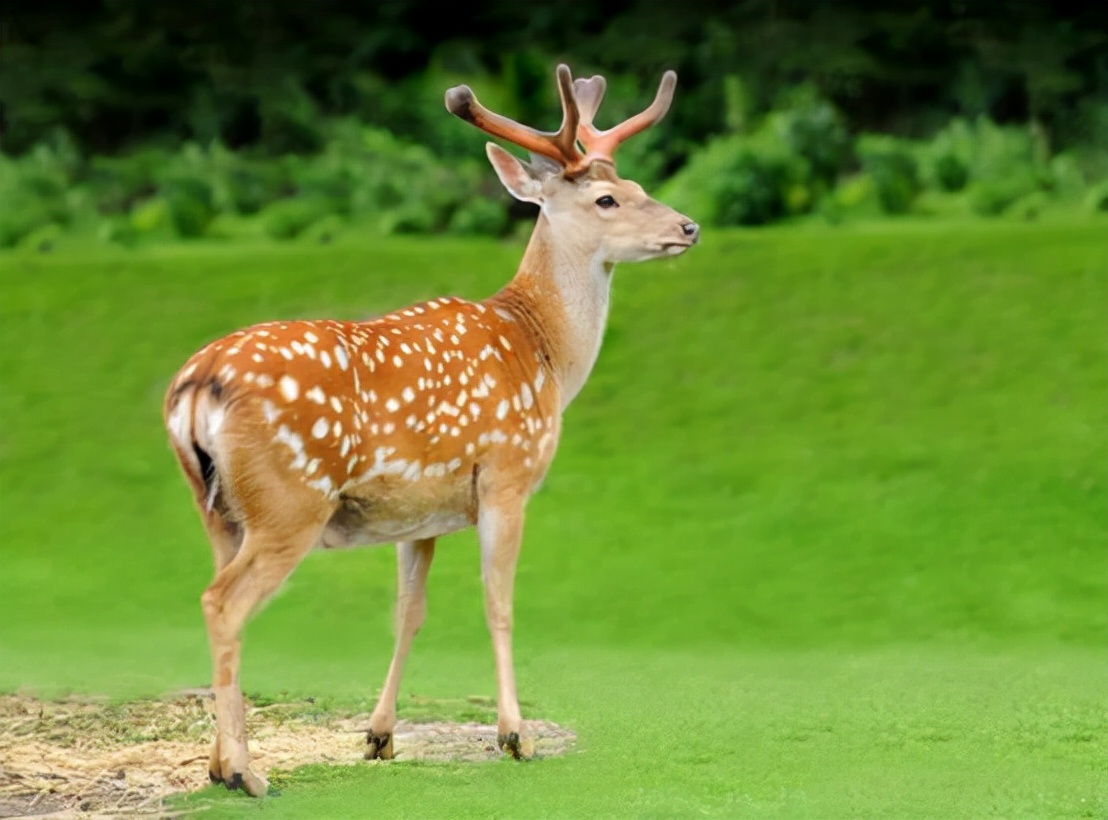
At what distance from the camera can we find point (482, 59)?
1828 centimetres

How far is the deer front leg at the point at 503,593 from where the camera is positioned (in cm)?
653

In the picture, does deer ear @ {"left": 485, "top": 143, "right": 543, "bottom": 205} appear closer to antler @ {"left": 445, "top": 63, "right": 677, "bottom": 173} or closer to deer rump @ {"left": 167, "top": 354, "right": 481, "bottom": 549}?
antler @ {"left": 445, "top": 63, "right": 677, "bottom": 173}

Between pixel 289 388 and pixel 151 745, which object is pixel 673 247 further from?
pixel 151 745

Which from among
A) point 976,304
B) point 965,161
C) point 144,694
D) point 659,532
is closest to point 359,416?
point 144,694

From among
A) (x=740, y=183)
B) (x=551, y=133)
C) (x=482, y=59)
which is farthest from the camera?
(x=482, y=59)

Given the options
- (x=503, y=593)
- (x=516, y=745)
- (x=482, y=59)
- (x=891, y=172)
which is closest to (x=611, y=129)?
(x=503, y=593)

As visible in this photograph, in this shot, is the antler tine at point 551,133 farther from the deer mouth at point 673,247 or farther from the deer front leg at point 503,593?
the deer front leg at point 503,593

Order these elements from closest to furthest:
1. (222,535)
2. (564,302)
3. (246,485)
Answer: (246,485), (222,535), (564,302)

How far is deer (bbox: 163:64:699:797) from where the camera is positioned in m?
5.92

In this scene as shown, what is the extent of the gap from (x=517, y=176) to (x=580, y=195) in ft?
0.81

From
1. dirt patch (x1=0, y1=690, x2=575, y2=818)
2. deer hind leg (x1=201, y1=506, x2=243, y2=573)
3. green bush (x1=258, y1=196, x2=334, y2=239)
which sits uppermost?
green bush (x1=258, y1=196, x2=334, y2=239)

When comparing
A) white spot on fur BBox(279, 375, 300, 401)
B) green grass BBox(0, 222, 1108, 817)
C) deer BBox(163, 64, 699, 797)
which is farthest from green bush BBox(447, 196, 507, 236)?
white spot on fur BBox(279, 375, 300, 401)

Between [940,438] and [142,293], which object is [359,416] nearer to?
[940,438]

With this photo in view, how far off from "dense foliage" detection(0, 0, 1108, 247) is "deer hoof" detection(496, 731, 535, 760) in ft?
28.6
